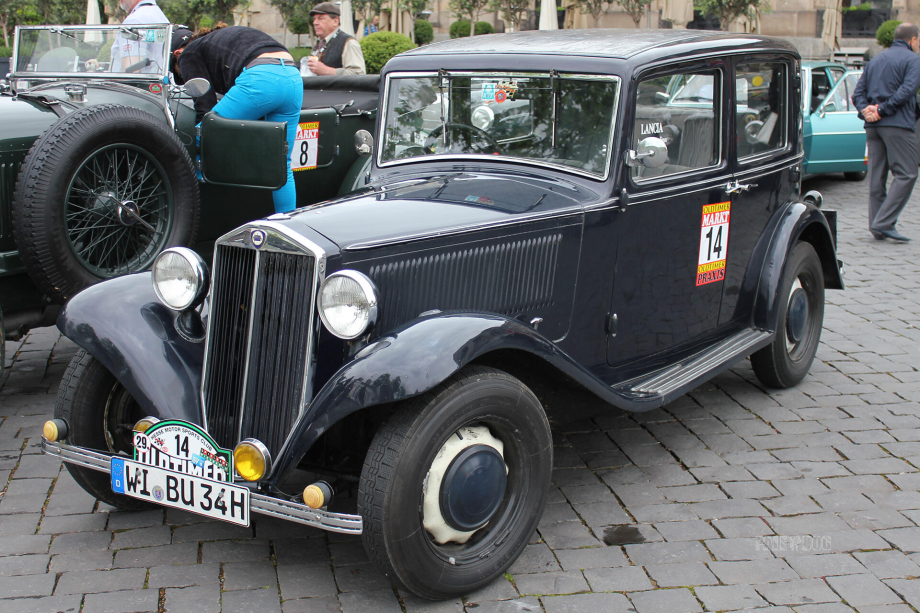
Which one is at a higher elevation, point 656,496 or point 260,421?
point 260,421

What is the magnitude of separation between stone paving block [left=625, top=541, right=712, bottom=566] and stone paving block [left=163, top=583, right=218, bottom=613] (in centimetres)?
137

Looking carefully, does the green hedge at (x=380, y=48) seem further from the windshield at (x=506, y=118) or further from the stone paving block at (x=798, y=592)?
the stone paving block at (x=798, y=592)

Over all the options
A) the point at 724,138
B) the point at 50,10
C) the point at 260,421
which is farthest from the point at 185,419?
the point at 50,10

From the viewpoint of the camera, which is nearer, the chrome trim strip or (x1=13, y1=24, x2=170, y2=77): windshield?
the chrome trim strip

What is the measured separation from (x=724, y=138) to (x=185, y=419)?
8.98ft

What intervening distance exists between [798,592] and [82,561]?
2.43 meters

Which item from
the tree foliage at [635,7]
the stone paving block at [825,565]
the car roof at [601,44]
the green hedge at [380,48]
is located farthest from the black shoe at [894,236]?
the tree foliage at [635,7]

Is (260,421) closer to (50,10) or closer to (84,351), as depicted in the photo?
(84,351)

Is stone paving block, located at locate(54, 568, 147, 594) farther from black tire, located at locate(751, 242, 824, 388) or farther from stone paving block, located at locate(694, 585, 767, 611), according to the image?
black tire, located at locate(751, 242, 824, 388)

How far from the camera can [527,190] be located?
352 cm

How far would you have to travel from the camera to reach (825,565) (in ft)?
10.1

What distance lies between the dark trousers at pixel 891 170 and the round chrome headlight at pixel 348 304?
6.78 meters

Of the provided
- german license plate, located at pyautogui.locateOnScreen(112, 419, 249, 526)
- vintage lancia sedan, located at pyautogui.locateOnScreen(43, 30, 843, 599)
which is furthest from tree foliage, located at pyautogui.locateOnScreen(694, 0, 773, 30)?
german license plate, located at pyautogui.locateOnScreen(112, 419, 249, 526)

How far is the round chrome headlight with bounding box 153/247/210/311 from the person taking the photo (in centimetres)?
Result: 309
